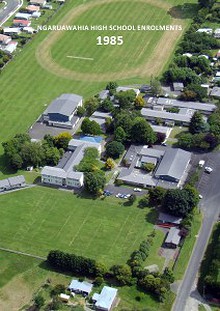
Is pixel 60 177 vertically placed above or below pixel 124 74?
below

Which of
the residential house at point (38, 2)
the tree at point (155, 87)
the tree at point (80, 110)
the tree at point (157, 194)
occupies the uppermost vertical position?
the residential house at point (38, 2)

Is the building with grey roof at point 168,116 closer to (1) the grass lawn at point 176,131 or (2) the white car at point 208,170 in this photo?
(1) the grass lawn at point 176,131

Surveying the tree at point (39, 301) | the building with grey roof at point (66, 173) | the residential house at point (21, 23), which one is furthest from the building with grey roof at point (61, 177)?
the residential house at point (21, 23)

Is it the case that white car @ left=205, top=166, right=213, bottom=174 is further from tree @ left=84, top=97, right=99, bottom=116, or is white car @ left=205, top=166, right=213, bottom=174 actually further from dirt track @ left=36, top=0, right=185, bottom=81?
dirt track @ left=36, top=0, right=185, bottom=81

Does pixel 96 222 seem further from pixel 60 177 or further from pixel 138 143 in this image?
pixel 138 143

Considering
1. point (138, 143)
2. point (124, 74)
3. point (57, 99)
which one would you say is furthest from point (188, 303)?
point (124, 74)

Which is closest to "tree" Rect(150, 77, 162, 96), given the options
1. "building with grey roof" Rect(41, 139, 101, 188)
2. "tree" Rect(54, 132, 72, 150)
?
"building with grey roof" Rect(41, 139, 101, 188)
